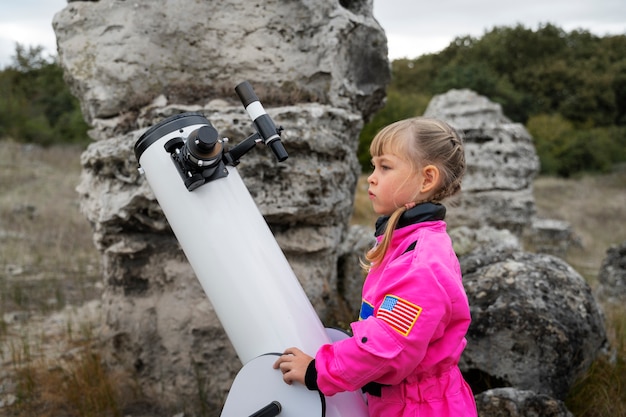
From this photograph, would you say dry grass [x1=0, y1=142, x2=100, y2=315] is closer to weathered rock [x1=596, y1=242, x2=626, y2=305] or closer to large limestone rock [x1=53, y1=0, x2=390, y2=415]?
large limestone rock [x1=53, y1=0, x2=390, y2=415]

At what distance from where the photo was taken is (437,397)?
167cm

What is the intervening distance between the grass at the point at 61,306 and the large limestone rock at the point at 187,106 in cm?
27

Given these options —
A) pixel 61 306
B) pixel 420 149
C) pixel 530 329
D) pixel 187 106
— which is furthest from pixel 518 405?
pixel 61 306

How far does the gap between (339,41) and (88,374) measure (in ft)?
7.03

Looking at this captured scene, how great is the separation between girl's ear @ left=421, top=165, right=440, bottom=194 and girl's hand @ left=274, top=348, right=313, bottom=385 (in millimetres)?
565

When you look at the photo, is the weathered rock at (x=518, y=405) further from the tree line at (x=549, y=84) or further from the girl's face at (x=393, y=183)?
the tree line at (x=549, y=84)

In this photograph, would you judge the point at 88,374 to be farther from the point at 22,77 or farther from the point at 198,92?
the point at 22,77

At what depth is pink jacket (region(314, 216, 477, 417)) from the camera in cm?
150

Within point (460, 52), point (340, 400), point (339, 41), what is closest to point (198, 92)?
point (339, 41)

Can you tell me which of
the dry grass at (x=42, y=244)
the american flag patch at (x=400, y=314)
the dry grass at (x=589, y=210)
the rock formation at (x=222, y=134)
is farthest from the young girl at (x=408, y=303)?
the dry grass at (x=589, y=210)

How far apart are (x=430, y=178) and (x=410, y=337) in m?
0.46

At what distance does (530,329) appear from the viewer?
8.93ft

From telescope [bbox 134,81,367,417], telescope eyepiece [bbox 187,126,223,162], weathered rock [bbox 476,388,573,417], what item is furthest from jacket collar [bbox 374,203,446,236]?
weathered rock [bbox 476,388,573,417]

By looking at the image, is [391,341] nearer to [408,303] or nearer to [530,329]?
[408,303]
